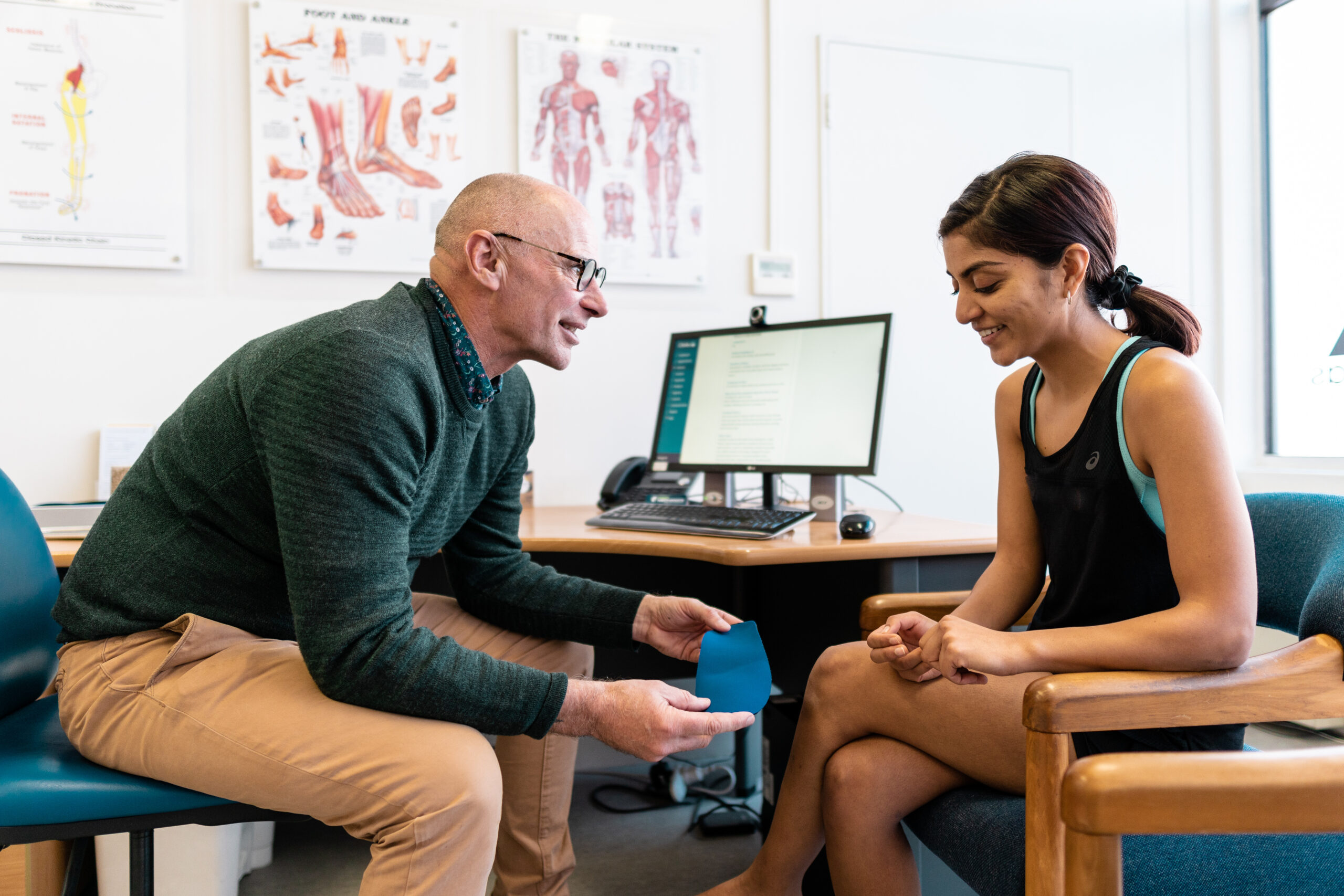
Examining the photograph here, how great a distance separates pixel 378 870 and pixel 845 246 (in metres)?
1.98

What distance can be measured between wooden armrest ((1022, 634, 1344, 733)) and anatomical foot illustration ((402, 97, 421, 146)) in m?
1.90

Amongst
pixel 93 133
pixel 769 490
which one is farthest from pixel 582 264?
pixel 93 133

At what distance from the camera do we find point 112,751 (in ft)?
3.42

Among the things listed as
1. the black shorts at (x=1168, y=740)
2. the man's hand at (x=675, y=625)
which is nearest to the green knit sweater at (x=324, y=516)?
the man's hand at (x=675, y=625)

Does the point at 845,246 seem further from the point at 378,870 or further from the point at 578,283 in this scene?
the point at 378,870

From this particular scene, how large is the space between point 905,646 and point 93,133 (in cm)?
204

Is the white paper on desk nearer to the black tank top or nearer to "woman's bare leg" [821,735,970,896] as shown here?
"woman's bare leg" [821,735,970,896]

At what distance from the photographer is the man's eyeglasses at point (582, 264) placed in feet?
4.19

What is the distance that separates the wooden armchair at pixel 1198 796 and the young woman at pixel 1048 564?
218 millimetres

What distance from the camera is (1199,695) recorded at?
926 millimetres

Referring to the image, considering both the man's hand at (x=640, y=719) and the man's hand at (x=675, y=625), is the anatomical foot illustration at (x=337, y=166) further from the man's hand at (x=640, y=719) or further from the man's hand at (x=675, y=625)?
the man's hand at (x=640, y=719)

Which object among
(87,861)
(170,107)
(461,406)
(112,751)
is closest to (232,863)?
(87,861)

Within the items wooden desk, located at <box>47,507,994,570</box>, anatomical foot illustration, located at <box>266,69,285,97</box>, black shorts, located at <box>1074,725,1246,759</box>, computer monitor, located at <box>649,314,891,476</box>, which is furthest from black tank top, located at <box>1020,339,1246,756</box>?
anatomical foot illustration, located at <box>266,69,285,97</box>

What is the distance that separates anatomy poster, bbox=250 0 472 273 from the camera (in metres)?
2.11
